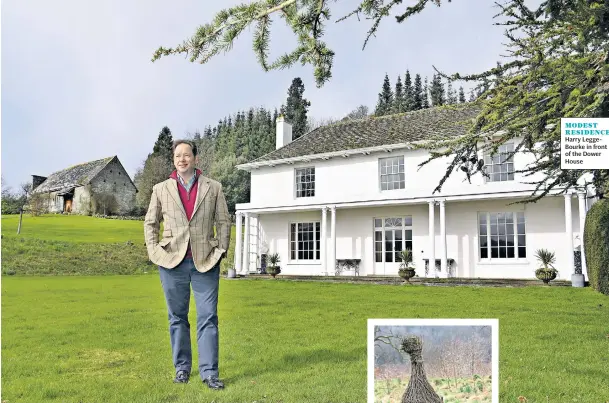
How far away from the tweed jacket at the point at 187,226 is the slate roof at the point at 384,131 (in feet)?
5.99

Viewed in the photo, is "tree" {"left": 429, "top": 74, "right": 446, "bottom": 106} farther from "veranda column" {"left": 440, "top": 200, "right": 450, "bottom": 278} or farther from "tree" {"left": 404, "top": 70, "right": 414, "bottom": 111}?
"veranda column" {"left": 440, "top": 200, "right": 450, "bottom": 278}

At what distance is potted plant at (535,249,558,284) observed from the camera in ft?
28.0

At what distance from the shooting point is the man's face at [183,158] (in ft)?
9.52

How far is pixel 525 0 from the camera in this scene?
408 centimetres

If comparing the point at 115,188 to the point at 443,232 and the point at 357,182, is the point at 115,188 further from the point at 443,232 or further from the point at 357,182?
the point at 357,182

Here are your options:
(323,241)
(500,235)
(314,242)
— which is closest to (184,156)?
(500,235)

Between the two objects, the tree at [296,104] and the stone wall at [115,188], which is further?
the tree at [296,104]

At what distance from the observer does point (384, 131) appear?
8148 millimetres

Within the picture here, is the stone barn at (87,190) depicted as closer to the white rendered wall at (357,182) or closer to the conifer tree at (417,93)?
the conifer tree at (417,93)

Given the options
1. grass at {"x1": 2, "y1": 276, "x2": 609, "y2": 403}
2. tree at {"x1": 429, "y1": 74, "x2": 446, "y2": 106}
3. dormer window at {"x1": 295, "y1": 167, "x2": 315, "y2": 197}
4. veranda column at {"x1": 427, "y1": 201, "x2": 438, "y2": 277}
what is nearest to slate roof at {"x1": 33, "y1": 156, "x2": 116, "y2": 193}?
grass at {"x1": 2, "y1": 276, "x2": 609, "y2": 403}

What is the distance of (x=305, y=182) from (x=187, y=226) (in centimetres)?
967

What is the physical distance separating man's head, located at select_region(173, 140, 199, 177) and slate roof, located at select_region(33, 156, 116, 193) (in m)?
1.20

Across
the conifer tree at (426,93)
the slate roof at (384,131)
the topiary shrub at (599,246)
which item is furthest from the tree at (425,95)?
the topiary shrub at (599,246)

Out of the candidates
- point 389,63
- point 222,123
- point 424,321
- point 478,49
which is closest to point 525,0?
point 478,49
